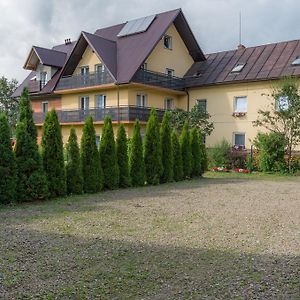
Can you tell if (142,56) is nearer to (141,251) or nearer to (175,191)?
(175,191)

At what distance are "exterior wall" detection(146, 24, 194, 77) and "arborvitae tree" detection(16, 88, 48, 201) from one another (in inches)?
697

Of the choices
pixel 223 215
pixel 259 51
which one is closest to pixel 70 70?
pixel 259 51

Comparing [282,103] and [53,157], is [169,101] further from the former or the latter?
[53,157]

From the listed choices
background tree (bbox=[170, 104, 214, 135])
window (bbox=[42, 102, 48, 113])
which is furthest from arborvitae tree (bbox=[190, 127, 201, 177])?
window (bbox=[42, 102, 48, 113])

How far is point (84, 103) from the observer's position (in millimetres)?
30172

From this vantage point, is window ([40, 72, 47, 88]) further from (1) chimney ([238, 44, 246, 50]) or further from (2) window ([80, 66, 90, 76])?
(1) chimney ([238, 44, 246, 50])

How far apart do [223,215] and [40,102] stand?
89.8ft

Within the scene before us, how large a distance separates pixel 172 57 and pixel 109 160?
18.0 metres

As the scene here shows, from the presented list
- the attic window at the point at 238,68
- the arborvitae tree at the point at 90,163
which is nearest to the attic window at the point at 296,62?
the attic window at the point at 238,68

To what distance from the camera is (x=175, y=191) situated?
1307 cm

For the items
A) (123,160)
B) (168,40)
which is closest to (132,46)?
(168,40)

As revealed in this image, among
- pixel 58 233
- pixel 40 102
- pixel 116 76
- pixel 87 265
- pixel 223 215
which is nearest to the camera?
pixel 87 265

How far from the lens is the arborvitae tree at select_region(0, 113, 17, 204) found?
10.1m

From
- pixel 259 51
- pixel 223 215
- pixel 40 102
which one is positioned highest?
pixel 259 51
